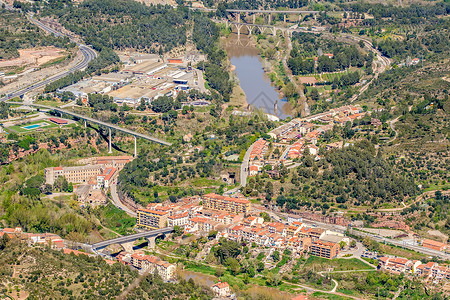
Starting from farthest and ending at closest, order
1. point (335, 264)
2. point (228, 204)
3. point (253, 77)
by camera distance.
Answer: point (253, 77), point (228, 204), point (335, 264)

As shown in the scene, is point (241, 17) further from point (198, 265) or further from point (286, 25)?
point (198, 265)

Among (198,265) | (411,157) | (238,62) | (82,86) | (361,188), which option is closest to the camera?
(198,265)

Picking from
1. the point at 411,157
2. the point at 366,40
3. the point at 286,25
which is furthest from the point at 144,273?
the point at 286,25

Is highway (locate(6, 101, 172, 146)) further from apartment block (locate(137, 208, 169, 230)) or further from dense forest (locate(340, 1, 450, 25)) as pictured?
dense forest (locate(340, 1, 450, 25))

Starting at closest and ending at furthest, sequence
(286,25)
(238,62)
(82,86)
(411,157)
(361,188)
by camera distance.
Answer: (361,188) < (411,157) < (82,86) < (238,62) < (286,25)

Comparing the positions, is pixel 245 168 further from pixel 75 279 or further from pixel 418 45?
pixel 418 45

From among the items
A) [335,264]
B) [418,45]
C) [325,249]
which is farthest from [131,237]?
[418,45]

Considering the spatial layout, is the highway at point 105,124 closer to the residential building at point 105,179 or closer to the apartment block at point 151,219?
the residential building at point 105,179

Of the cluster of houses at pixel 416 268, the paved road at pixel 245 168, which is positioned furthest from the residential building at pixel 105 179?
the cluster of houses at pixel 416 268
